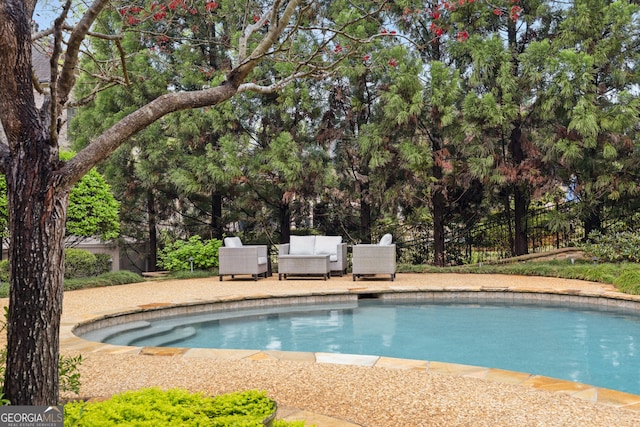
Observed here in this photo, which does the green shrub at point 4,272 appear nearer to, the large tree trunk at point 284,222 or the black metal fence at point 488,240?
the large tree trunk at point 284,222

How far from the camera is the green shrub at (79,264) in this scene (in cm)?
1053

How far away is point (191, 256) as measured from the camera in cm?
1234

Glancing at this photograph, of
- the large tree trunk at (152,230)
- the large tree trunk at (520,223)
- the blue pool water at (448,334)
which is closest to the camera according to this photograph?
the blue pool water at (448,334)

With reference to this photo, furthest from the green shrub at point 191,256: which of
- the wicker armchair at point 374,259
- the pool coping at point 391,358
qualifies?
the pool coping at point 391,358

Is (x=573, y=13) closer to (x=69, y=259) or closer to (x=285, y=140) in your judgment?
(x=285, y=140)

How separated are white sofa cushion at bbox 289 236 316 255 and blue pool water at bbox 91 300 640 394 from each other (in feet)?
10.7

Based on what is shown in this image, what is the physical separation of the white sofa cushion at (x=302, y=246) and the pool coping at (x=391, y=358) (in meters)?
2.49

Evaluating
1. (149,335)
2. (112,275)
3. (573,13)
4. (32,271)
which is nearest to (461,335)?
(149,335)

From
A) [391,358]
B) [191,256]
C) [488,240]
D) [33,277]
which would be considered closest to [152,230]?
[191,256]

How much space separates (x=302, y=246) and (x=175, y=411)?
30.6 ft

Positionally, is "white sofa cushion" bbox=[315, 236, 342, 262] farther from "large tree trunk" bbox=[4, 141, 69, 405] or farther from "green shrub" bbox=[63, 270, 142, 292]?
"large tree trunk" bbox=[4, 141, 69, 405]

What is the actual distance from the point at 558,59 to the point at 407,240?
5.61 meters

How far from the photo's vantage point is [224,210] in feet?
47.9

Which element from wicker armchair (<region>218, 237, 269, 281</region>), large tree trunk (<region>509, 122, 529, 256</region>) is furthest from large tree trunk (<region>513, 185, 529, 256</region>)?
wicker armchair (<region>218, 237, 269, 281</region>)
